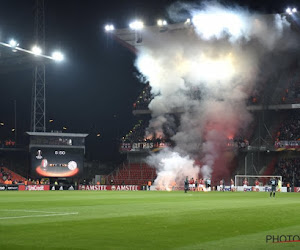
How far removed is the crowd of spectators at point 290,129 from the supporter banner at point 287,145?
217cm

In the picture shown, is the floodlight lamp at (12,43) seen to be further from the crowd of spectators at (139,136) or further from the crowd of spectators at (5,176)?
the crowd of spectators at (139,136)

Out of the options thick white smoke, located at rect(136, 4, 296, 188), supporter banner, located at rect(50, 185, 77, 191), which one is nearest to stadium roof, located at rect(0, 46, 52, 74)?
thick white smoke, located at rect(136, 4, 296, 188)

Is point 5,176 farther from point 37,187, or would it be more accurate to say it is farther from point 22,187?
point 37,187

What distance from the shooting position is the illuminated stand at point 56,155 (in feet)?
219

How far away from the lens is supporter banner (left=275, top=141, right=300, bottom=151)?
6322 centimetres

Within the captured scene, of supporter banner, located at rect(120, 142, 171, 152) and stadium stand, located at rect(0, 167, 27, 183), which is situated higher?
supporter banner, located at rect(120, 142, 171, 152)

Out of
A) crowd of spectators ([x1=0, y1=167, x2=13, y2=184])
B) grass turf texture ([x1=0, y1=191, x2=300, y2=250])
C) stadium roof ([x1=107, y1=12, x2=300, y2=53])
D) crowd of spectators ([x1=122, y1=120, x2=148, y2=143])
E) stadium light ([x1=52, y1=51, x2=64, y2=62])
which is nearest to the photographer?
grass turf texture ([x1=0, y1=191, x2=300, y2=250])

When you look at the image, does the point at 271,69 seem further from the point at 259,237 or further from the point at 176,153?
the point at 259,237

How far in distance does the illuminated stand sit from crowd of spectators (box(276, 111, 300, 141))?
25769 millimetres

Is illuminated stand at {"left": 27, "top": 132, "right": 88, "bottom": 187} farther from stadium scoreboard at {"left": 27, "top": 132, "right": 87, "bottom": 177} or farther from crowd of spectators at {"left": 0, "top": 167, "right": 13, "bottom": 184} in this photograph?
crowd of spectators at {"left": 0, "top": 167, "right": 13, "bottom": 184}

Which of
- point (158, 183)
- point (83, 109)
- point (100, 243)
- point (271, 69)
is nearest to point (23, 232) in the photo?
point (100, 243)

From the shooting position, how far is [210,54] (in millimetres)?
64375

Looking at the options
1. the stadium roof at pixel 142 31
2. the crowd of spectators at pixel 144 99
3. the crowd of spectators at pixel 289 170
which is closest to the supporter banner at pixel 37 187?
the crowd of spectators at pixel 144 99

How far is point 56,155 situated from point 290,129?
30.0 m
